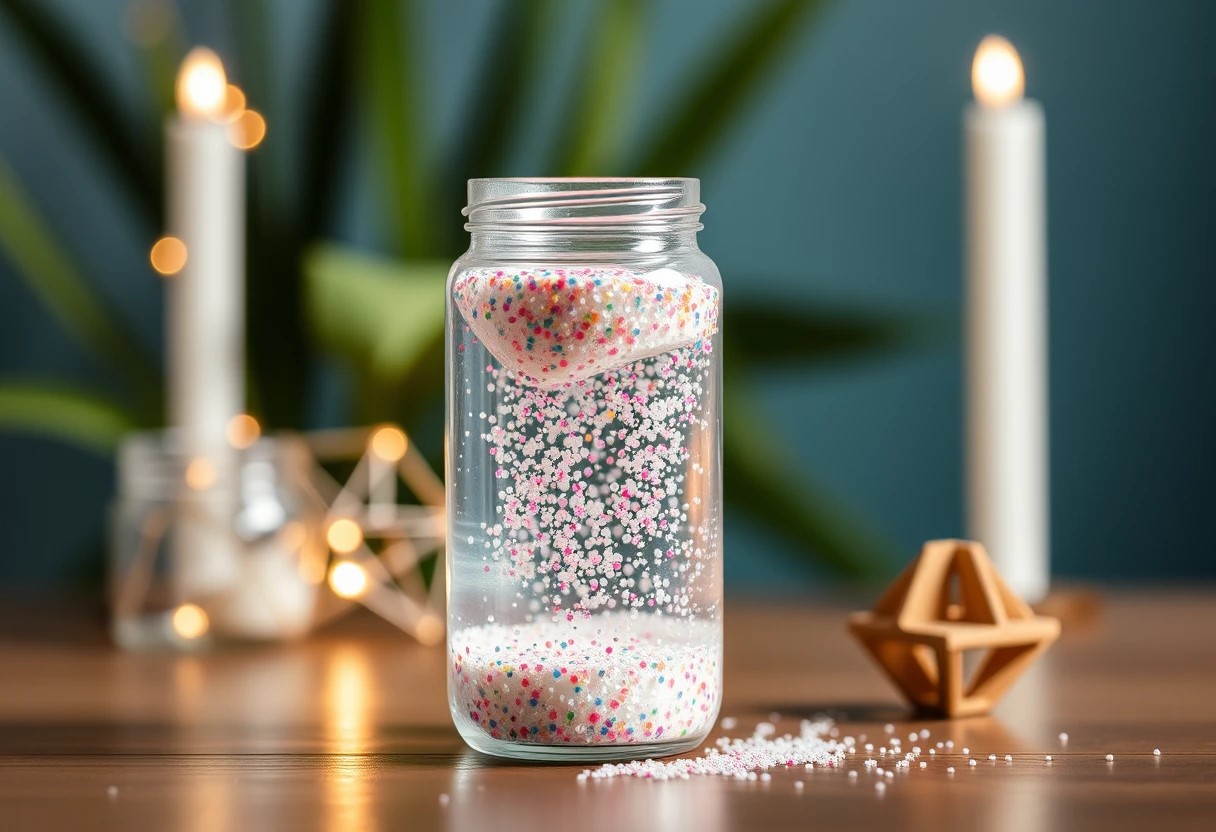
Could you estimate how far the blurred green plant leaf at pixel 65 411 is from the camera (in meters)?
1.03

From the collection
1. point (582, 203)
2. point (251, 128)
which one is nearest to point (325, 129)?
point (251, 128)

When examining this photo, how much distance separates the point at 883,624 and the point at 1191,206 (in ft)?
3.16

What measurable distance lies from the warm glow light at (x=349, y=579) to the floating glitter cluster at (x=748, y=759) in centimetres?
31

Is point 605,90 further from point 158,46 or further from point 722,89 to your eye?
point 158,46

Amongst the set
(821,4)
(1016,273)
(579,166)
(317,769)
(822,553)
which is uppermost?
(821,4)

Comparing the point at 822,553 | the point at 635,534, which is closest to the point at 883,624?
the point at 635,534

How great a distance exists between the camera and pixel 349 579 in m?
0.82

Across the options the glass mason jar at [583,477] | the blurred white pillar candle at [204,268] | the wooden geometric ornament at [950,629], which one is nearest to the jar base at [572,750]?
the glass mason jar at [583,477]

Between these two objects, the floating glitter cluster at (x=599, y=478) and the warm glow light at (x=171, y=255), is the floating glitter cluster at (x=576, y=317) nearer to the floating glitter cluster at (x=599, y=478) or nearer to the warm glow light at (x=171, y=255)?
the floating glitter cluster at (x=599, y=478)

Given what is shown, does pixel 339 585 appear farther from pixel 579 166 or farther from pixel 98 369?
pixel 98 369

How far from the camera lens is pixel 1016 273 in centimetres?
81

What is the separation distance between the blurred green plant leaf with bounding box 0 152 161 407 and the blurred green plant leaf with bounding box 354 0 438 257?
261 mm

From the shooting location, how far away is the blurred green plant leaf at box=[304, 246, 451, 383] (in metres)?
0.92

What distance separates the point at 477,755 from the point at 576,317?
0.17m
